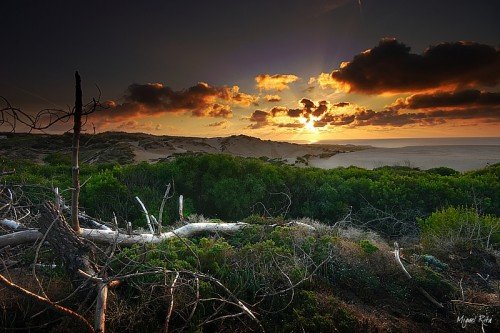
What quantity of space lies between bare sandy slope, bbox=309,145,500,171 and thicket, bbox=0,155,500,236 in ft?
39.1

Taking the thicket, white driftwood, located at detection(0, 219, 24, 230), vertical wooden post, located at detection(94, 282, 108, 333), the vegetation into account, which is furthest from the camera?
the thicket

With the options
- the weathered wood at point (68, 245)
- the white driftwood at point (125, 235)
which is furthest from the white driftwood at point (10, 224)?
the weathered wood at point (68, 245)

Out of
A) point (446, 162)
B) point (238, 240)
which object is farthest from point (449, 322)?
point (446, 162)

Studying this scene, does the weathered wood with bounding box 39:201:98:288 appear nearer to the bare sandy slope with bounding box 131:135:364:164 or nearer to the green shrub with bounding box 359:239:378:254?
the green shrub with bounding box 359:239:378:254

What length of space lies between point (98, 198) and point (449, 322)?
9.05 meters

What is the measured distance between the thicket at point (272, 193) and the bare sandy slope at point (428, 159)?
469 inches

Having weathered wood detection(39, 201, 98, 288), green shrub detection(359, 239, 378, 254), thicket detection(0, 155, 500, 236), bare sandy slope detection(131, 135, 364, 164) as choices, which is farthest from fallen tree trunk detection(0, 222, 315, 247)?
bare sandy slope detection(131, 135, 364, 164)

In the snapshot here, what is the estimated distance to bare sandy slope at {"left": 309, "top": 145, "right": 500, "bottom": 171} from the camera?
26.0 metres

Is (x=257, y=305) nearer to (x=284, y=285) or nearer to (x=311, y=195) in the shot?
(x=284, y=285)

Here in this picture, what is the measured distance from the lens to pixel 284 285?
17.4 feet

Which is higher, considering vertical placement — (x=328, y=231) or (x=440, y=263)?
(x=328, y=231)

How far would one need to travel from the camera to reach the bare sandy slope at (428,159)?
1022 inches

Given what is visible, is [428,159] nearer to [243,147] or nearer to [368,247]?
[243,147]

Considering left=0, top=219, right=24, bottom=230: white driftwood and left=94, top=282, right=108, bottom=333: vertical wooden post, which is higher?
left=0, top=219, right=24, bottom=230: white driftwood
